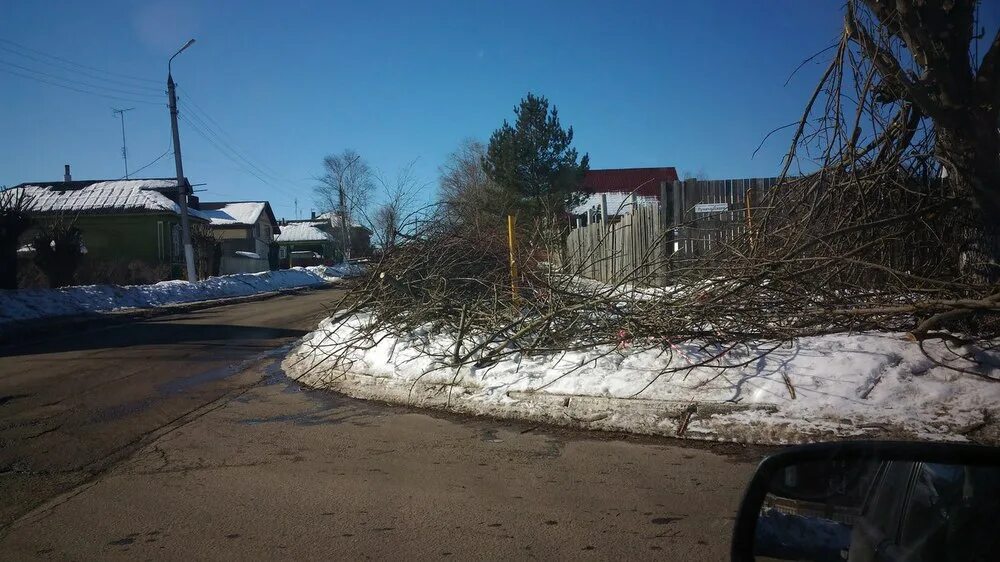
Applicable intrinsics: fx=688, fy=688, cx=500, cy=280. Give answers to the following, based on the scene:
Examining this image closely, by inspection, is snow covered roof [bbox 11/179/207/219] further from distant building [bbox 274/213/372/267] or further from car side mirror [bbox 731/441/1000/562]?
→ car side mirror [bbox 731/441/1000/562]

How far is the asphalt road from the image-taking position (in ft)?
12.8

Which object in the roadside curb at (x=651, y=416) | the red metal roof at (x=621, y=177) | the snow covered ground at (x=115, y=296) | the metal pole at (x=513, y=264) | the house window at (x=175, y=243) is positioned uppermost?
the red metal roof at (x=621, y=177)

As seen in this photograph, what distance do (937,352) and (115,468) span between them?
6.96 m

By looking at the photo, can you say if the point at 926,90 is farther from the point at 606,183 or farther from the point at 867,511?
the point at 606,183

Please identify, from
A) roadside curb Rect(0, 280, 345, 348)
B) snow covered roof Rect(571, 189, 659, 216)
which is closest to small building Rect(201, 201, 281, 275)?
snow covered roof Rect(571, 189, 659, 216)

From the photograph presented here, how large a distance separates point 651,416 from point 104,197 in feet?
137

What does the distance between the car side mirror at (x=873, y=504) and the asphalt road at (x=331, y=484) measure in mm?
1629

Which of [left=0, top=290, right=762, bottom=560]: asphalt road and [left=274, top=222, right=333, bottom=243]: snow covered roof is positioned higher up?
[left=274, top=222, right=333, bottom=243]: snow covered roof

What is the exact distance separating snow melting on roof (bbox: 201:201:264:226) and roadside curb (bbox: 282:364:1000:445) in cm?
5116

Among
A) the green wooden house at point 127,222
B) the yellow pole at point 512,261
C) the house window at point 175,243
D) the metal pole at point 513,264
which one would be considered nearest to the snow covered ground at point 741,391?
the metal pole at point 513,264

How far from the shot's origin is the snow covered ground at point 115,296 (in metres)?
17.1

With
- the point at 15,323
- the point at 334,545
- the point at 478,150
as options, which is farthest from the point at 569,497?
the point at 478,150

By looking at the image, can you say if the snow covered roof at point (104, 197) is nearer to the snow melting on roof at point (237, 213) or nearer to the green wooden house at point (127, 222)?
the green wooden house at point (127, 222)

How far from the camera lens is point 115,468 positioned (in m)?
5.41
